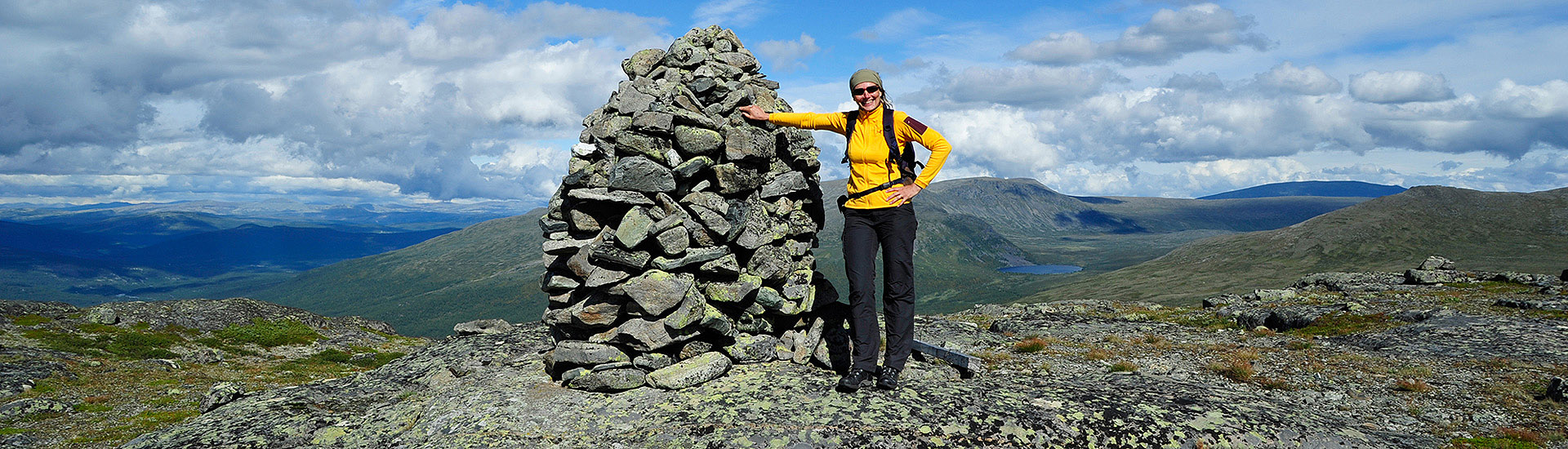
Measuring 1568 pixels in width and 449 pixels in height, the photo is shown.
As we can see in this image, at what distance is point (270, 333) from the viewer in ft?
157

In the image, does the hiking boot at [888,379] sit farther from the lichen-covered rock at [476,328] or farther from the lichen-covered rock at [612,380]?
the lichen-covered rock at [476,328]

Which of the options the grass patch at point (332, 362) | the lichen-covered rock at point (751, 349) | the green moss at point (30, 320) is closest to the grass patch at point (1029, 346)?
the lichen-covered rock at point (751, 349)

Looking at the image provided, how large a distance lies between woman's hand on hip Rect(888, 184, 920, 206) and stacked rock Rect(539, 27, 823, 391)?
3635 mm

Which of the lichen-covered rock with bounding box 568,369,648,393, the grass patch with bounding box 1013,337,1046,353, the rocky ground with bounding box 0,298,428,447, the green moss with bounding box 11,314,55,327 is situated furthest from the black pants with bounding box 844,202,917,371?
the green moss with bounding box 11,314,55,327

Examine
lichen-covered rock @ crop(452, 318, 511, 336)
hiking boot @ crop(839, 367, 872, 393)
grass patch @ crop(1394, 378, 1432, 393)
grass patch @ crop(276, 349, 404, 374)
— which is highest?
hiking boot @ crop(839, 367, 872, 393)

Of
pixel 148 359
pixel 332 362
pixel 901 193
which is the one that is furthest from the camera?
pixel 332 362

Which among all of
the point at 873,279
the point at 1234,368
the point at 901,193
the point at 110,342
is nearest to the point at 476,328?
the point at 110,342

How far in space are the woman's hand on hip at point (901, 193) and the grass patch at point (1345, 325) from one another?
19313mm

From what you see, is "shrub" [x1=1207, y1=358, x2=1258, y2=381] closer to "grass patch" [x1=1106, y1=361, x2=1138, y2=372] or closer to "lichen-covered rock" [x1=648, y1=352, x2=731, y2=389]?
"grass patch" [x1=1106, y1=361, x2=1138, y2=372]

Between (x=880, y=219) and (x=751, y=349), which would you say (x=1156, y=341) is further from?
(x=751, y=349)

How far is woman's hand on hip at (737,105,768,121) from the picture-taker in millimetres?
15578

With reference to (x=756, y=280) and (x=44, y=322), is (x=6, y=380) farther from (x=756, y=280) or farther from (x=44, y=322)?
(x=756, y=280)

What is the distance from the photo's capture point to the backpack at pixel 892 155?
42.5ft

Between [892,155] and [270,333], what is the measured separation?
52.2 meters
